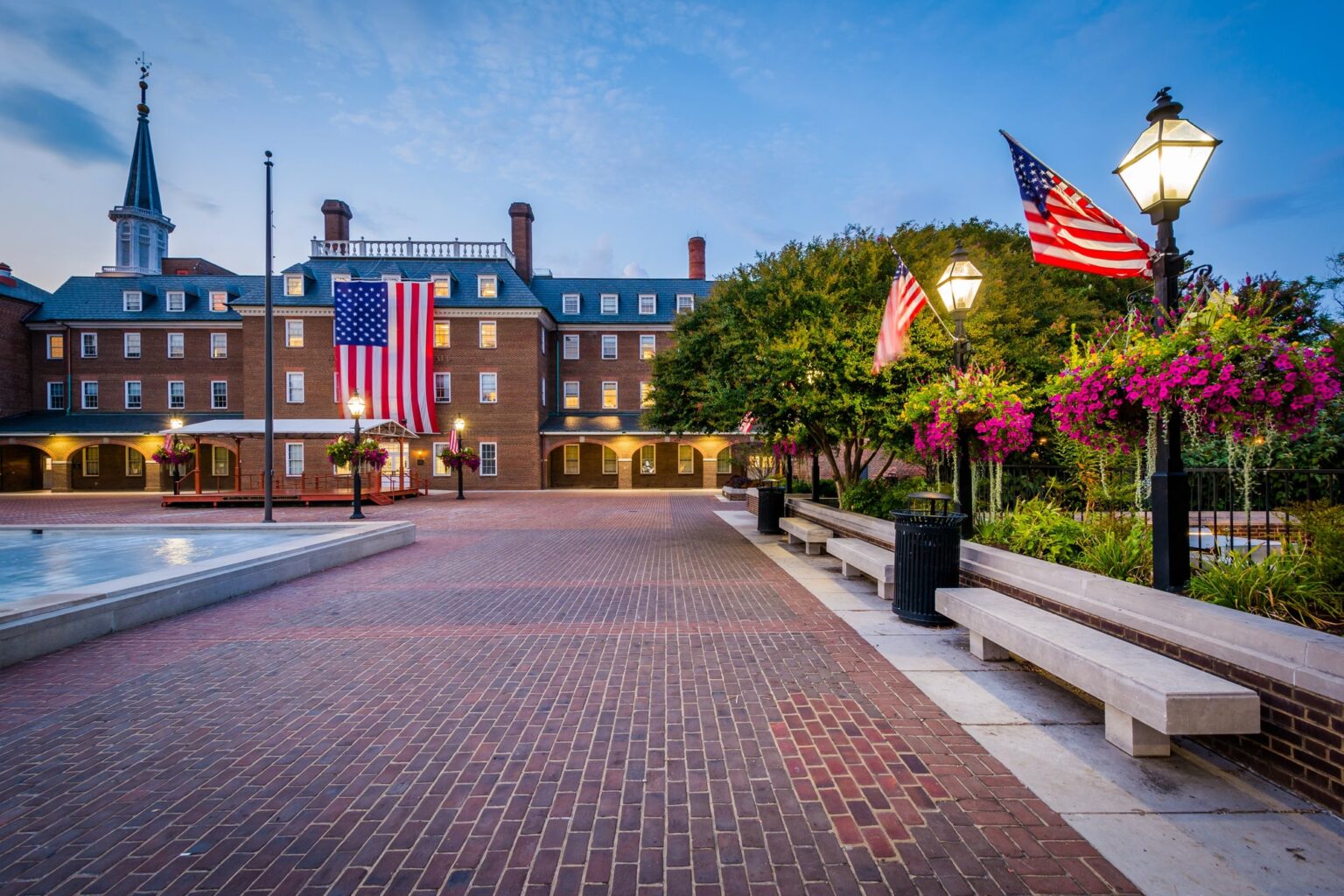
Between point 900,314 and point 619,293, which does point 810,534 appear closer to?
point 900,314

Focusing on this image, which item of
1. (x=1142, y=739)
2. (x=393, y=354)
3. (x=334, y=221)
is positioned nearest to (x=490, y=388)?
(x=393, y=354)

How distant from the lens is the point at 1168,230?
4652mm

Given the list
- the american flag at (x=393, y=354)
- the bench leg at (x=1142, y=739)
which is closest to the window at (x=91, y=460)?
the american flag at (x=393, y=354)

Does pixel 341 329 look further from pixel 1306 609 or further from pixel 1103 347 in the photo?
pixel 1306 609

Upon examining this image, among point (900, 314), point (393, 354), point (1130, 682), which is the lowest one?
point (1130, 682)

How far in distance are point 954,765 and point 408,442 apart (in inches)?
1370

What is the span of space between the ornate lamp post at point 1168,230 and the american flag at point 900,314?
3.67 meters

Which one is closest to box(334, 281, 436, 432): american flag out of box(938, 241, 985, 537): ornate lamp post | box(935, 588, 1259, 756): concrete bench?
box(938, 241, 985, 537): ornate lamp post

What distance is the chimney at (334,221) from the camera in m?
37.7

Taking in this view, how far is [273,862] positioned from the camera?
2.79 m

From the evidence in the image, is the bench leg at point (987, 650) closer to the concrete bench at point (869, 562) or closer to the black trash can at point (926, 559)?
the black trash can at point (926, 559)

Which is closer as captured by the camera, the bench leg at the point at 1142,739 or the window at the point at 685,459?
the bench leg at the point at 1142,739

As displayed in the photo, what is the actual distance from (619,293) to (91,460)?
33.0 metres

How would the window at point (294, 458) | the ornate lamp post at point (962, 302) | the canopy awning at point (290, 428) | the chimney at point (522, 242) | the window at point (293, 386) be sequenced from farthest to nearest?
the chimney at point (522, 242) → the window at point (293, 386) → the window at point (294, 458) → the canopy awning at point (290, 428) → the ornate lamp post at point (962, 302)
